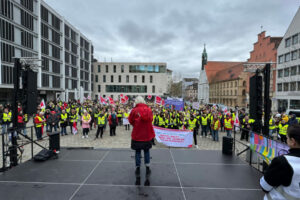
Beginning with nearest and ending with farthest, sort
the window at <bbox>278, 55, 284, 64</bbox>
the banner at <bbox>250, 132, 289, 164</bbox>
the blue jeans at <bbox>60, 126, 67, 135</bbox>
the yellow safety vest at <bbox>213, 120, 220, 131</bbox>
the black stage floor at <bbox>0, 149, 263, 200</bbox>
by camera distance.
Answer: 1. the black stage floor at <bbox>0, 149, 263, 200</bbox>
2. the banner at <bbox>250, 132, 289, 164</bbox>
3. the yellow safety vest at <bbox>213, 120, 220, 131</bbox>
4. the blue jeans at <bbox>60, 126, 67, 135</bbox>
5. the window at <bbox>278, 55, 284, 64</bbox>

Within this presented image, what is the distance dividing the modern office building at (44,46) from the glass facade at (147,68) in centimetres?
1641

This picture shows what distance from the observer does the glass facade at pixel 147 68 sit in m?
62.4

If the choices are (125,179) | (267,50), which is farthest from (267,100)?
(267,50)

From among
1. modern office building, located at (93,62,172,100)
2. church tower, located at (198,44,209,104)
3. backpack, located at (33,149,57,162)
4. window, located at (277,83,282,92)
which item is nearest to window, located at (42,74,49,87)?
modern office building, located at (93,62,172,100)

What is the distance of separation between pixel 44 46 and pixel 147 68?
34.4 m

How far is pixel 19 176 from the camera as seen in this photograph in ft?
14.5

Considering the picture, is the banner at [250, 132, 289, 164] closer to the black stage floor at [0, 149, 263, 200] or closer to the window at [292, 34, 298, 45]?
the black stage floor at [0, 149, 263, 200]

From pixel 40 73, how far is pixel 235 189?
38980 mm

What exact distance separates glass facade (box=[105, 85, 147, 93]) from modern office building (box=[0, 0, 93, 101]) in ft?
29.4

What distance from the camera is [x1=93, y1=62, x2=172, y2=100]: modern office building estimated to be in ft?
205

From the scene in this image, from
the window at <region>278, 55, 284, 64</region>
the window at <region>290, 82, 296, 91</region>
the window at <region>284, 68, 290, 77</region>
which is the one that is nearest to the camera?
the window at <region>290, 82, 296, 91</region>

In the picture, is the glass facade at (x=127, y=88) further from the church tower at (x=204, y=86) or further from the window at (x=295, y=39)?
the window at (x=295, y=39)

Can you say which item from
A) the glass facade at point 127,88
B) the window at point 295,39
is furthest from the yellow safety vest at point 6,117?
the glass facade at point 127,88

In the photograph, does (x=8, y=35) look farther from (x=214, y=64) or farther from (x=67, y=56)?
(x=214, y=64)
